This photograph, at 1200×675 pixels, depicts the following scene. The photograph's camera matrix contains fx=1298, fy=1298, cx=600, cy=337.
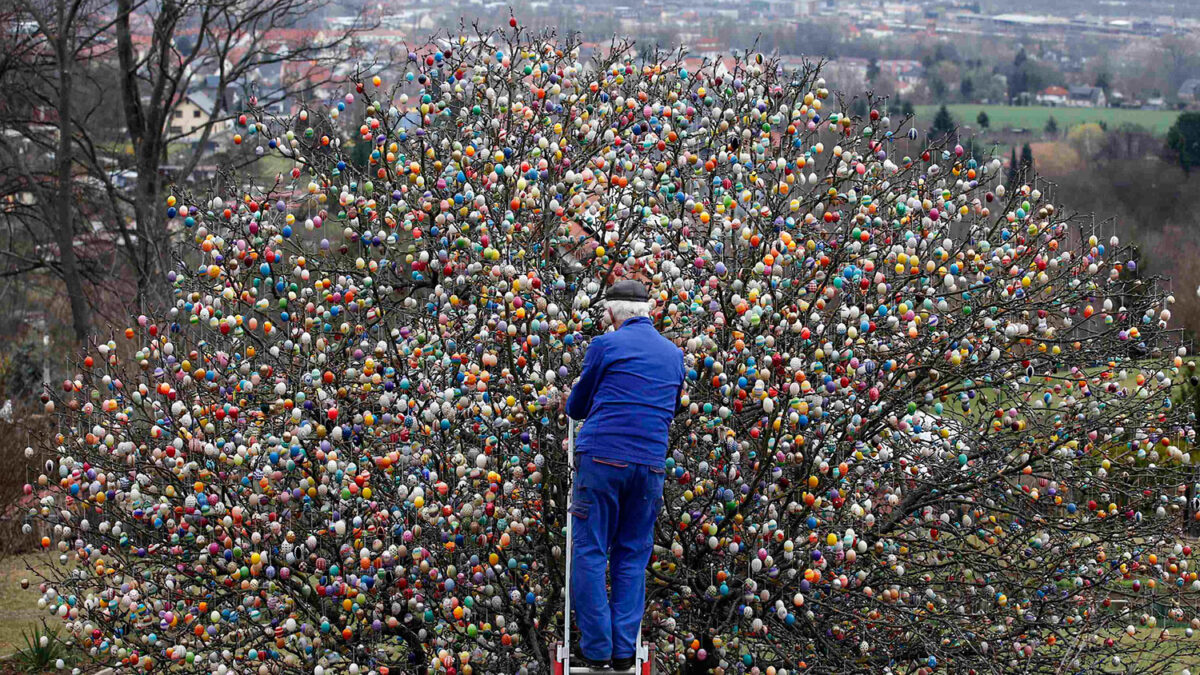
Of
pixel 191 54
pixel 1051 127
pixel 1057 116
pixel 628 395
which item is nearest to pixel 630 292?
pixel 628 395

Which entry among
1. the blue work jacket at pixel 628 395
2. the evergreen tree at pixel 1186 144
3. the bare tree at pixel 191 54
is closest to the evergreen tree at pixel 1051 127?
the evergreen tree at pixel 1186 144

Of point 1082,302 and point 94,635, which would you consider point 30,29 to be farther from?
point 1082,302

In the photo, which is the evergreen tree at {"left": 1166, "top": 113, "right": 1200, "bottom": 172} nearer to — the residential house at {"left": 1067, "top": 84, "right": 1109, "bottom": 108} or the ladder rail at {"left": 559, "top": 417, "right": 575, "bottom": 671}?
the residential house at {"left": 1067, "top": 84, "right": 1109, "bottom": 108}

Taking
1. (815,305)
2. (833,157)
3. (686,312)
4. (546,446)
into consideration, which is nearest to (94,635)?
(546,446)

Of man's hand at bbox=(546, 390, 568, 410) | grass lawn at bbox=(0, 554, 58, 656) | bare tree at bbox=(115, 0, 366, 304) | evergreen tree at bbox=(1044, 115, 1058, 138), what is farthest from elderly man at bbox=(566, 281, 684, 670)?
evergreen tree at bbox=(1044, 115, 1058, 138)

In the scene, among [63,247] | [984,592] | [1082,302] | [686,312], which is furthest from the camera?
[63,247]
